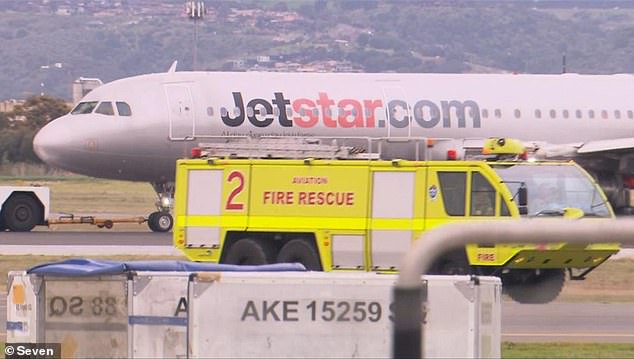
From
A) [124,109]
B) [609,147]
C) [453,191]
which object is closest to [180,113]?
[124,109]

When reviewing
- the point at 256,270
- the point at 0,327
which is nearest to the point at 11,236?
the point at 0,327

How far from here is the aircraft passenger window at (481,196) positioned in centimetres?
2175

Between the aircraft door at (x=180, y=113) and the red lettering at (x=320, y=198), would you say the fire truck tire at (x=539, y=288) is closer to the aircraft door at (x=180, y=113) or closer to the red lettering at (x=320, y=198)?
the red lettering at (x=320, y=198)

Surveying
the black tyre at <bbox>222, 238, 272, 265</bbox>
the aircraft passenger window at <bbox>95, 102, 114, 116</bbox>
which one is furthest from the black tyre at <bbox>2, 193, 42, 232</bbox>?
the black tyre at <bbox>222, 238, 272, 265</bbox>

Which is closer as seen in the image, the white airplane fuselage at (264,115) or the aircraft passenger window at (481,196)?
the aircraft passenger window at (481,196)

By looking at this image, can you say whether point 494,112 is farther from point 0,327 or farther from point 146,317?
point 146,317

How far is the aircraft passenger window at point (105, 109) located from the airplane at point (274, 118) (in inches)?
0.8

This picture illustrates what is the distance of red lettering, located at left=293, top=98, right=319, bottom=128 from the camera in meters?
37.5

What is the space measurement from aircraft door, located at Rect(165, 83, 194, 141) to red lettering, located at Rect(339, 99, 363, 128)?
3260mm

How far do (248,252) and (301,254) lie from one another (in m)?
0.77

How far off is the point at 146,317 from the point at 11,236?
22400 millimetres

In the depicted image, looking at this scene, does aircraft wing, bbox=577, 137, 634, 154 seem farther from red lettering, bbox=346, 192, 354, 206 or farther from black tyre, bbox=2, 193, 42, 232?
red lettering, bbox=346, 192, 354, 206

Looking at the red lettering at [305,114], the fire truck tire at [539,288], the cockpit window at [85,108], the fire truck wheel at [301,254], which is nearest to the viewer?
the fire truck tire at [539,288]

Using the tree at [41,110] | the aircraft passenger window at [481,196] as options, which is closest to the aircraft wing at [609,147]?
the aircraft passenger window at [481,196]
